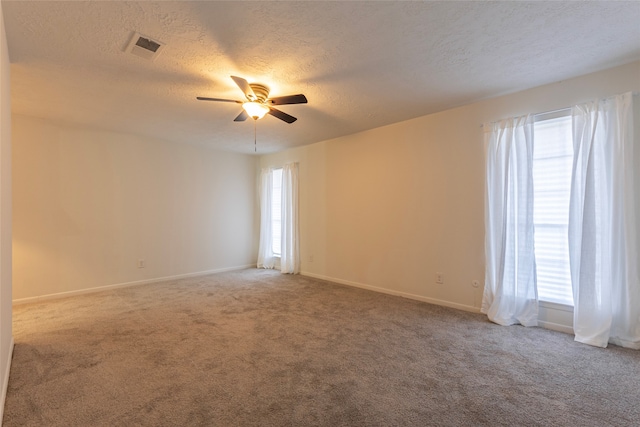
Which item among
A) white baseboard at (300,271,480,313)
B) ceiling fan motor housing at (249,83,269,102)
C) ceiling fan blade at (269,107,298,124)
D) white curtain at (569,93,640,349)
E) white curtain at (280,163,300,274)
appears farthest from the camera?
white curtain at (280,163,300,274)

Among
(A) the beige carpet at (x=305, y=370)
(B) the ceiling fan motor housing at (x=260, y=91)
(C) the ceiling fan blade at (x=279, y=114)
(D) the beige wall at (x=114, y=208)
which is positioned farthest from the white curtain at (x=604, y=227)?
(D) the beige wall at (x=114, y=208)

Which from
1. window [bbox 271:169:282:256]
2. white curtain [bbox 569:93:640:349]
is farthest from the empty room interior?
window [bbox 271:169:282:256]

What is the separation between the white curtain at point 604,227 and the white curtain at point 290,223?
408 centimetres

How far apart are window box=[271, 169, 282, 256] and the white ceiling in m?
2.56

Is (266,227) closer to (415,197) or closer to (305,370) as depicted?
(415,197)

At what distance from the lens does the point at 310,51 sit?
7.71ft

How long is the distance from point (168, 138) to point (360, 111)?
133 inches

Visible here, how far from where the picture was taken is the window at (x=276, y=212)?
6160 millimetres

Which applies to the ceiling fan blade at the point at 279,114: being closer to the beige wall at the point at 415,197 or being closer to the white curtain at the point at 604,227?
the beige wall at the point at 415,197

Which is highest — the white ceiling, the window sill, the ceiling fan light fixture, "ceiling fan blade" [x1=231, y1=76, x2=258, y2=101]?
the white ceiling

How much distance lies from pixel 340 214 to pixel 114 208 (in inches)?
144

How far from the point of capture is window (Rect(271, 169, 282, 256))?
616 cm

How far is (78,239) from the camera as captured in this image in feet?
14.2

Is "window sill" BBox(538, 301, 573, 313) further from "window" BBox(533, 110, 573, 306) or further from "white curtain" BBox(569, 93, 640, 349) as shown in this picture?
"white curtain" BBox(569, 93, 640, 349)
